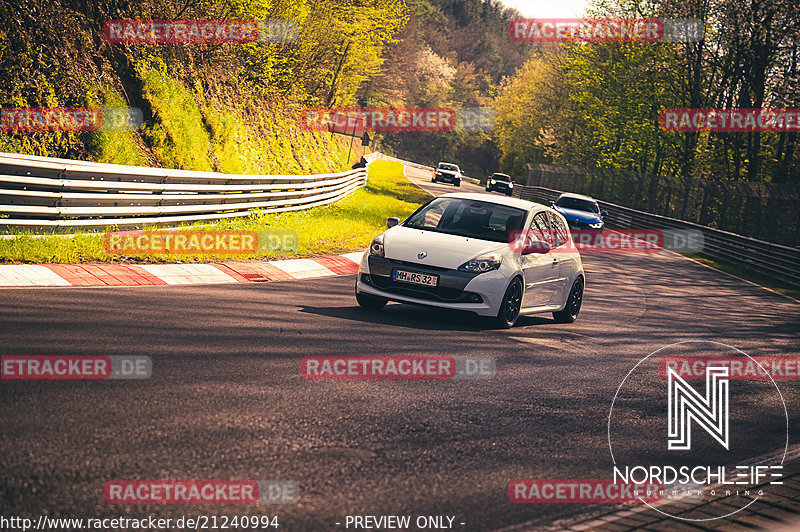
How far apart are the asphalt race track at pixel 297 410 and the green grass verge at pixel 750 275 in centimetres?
1439

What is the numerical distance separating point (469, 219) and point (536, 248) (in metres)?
0.94

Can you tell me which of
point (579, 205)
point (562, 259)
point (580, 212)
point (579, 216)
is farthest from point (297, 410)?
point (579, 205)

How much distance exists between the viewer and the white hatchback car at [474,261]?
32.4 feet

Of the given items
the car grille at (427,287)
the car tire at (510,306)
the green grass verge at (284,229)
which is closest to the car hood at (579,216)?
the green grass verge at (284,229)

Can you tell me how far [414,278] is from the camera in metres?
9.93

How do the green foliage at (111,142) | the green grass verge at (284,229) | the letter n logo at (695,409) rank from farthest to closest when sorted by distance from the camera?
1. the green foliage at (111,142)
2. the green grass verge at (284,229)
3. the letter n logo at (695,409)

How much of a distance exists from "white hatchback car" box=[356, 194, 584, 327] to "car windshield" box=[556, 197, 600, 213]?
2173 cm

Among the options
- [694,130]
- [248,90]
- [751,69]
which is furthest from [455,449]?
[694,130]

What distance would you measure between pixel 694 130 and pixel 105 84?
139 ft

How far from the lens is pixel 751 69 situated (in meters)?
44.1

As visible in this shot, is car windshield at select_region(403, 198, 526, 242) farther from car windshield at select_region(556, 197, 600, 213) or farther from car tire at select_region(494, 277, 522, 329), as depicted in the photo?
car windshield at select_region(556, 197, 600, 213)

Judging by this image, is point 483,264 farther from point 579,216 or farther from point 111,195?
point 579,216

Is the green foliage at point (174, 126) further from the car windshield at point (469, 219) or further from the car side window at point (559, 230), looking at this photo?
the car side window at point (559, 230)

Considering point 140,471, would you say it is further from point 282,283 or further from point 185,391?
point 282,283
